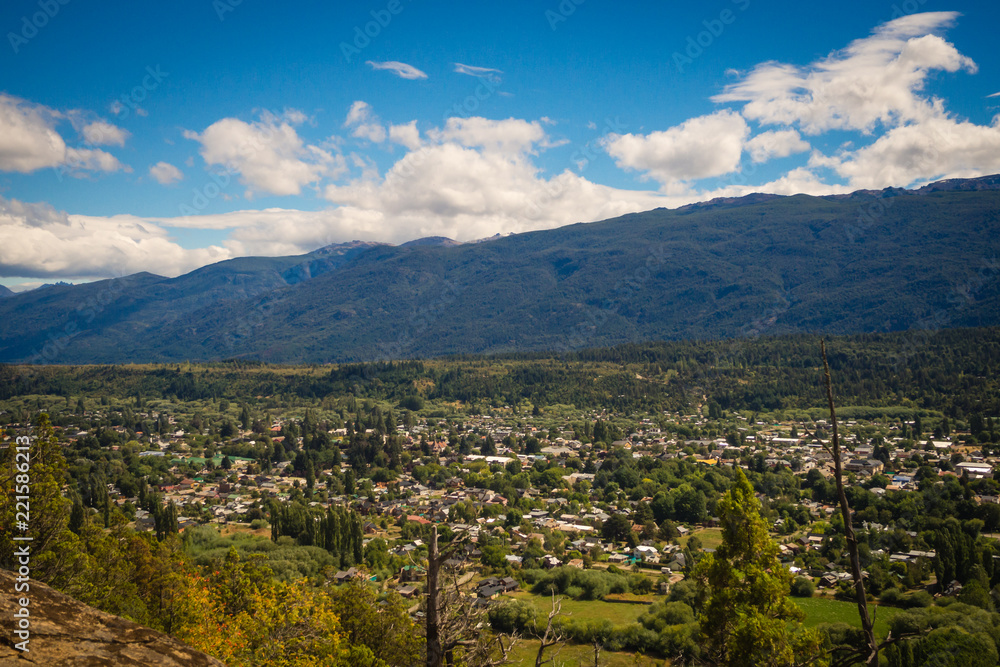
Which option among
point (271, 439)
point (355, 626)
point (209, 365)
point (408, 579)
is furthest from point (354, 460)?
point (209, 365)

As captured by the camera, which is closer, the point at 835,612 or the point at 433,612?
the point at 433,612

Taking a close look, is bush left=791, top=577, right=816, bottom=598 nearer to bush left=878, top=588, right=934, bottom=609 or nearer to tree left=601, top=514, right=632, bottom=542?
bush left=878, top=588, right=934, bottom=609

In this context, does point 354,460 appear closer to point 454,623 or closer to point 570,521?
point 570,521

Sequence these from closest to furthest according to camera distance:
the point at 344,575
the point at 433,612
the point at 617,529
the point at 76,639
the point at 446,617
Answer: the point at 76,639
the point at 433,612
the point at 446,617
the point at 344,575
the point at 617,529

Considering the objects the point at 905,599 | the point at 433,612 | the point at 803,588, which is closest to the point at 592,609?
the point at 803,588

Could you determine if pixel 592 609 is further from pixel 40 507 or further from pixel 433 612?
pixel 433 612

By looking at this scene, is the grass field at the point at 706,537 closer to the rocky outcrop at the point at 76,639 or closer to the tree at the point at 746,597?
the tree at the point at 746,597
